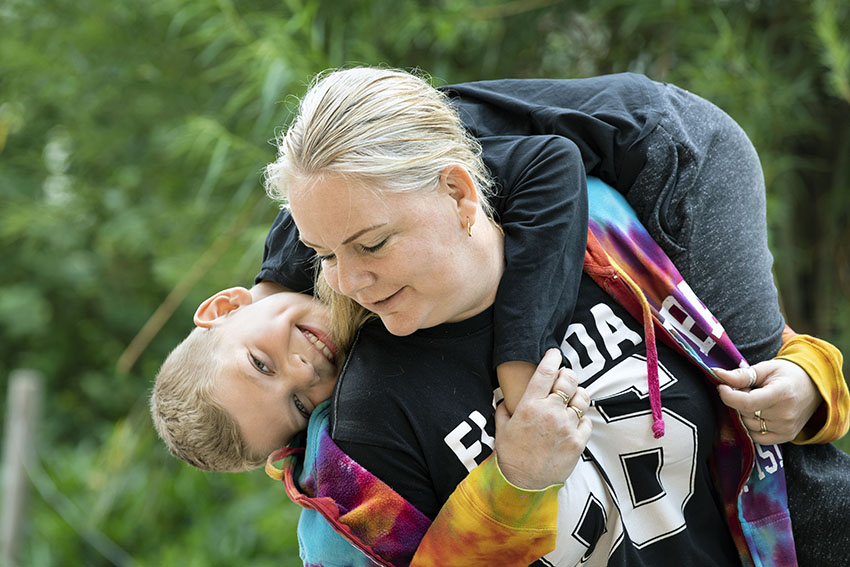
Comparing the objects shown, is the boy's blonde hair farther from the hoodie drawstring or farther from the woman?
the hoodie drawstring

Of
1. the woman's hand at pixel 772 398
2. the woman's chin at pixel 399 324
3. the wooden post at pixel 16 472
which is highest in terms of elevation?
the woman's chin at pixel 399 324

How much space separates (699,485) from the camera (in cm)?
159

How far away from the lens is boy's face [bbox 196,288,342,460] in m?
1.60

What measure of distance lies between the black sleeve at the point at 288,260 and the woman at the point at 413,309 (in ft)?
0.56

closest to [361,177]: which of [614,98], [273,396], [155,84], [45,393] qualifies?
[273,396]

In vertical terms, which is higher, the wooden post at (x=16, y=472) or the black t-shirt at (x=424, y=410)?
the black t-shirt at (x=424, y=410)

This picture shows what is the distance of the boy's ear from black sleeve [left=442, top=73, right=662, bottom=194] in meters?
0.53

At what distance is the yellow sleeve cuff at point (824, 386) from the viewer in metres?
1.56

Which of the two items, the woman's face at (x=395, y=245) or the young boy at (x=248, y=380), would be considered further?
the young boy at (x=248, y=380)

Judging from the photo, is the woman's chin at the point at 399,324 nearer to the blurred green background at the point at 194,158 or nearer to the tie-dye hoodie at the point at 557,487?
the tie-dye hoodie at the point at 557,487

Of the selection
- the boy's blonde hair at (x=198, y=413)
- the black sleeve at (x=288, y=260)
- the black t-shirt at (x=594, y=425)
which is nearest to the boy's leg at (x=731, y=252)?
the black t-shirt at (x=594, y=425)

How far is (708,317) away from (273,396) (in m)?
0.77

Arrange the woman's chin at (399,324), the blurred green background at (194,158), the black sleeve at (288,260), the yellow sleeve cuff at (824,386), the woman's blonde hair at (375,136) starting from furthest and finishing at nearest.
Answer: the blurred green background at (194,158)
the black sleeve at (288,260)
the yellow sleeve cuff at (824,386)
the woman's chin at (399,324)
the woman's blonde hair at (375,136)

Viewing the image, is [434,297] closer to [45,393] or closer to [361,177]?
[361,177]
